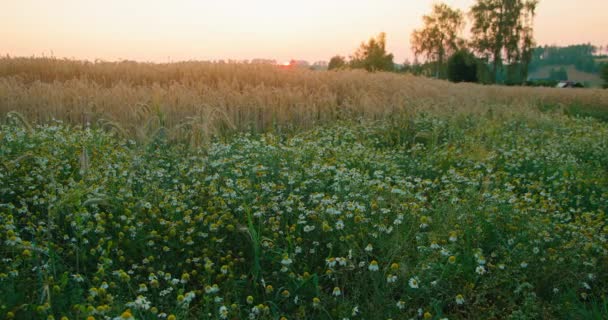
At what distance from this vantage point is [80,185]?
3.92m

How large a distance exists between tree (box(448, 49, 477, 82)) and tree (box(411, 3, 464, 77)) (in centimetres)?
428

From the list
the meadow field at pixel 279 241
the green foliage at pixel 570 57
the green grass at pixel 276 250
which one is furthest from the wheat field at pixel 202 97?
the green foliage at pixel 570 57

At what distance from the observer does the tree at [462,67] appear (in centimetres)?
4919

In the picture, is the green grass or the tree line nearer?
the green grass

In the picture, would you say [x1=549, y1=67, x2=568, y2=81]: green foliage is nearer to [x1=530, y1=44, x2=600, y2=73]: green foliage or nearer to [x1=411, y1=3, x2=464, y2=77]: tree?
[x1=530, y1=44, x2=600, y2=73]: green foliage

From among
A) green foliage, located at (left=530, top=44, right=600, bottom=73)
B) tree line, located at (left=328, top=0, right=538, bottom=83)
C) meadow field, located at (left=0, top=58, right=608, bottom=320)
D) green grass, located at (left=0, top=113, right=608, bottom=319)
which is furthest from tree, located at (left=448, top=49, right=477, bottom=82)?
green foliage, located at (left=530, top=44, right=600, bottom=73)

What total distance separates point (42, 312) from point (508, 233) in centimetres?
310

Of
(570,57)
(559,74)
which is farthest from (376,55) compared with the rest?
(570,57)

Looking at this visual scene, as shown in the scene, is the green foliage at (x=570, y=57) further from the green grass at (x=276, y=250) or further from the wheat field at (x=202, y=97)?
the green grass at (x=276, y=250)

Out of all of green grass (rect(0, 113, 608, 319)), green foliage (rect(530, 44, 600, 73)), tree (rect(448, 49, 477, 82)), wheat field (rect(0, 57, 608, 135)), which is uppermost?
green foliage (rect(530, 44, 600, 73))

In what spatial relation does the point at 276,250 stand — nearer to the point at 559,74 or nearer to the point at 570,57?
the point at 559,74

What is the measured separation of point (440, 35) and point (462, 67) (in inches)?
272

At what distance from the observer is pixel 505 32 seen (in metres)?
46.6

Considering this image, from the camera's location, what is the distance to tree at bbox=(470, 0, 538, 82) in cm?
4653
